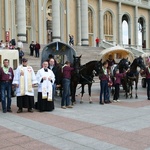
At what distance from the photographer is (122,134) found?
7.26 m

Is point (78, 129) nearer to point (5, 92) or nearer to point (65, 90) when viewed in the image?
point (65, 90)

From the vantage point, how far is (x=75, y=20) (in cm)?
4466

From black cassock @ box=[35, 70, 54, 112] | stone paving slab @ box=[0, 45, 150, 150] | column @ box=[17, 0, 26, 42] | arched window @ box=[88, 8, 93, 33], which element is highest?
arched window @ box=[88, 8, 93, 33]

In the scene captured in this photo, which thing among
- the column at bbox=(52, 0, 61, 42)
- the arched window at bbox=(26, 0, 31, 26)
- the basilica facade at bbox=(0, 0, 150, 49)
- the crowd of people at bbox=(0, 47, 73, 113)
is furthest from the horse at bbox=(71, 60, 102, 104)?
the arched window at bbox=(26, 0, 31, 26)

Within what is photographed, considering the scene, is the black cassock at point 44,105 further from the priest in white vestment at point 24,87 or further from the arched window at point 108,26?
the arched window at point 108,26

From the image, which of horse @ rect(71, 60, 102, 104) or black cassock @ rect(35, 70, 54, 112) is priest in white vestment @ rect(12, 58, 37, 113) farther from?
horse @ rect(71, 60, 102, 104)

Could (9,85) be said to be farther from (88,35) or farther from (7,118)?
(88,35)

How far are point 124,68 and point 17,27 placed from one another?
24.0 metres

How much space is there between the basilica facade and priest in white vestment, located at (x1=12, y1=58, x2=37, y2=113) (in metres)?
18.8

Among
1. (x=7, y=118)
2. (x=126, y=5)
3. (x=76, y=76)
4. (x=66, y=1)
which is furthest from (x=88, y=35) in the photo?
(x=7, y=118)

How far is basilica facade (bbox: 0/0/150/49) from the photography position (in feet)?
117

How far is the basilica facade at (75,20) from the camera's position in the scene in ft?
117

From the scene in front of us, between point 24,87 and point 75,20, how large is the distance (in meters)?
35.5

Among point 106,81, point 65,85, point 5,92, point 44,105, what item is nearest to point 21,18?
point 106,81
